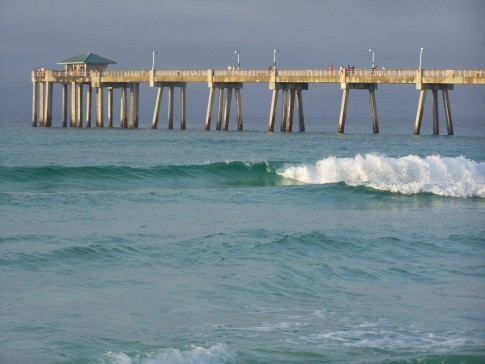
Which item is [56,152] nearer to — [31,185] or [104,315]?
[31,185]

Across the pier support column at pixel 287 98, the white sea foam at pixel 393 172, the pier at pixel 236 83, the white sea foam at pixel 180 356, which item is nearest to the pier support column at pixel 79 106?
the pier at pixel 236 83

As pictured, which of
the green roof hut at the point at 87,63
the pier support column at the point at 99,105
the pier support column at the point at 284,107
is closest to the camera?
the pier support column at the point at 284,107

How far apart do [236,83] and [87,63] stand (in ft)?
50.7

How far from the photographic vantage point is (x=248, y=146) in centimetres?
5175

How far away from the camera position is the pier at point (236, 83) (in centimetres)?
5691

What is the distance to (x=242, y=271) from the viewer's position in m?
15.3

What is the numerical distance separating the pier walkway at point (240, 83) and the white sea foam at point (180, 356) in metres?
44.7

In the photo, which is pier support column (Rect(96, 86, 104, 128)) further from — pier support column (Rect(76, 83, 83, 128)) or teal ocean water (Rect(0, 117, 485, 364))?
teal ocean water (Rect(0, 117, 485, 364))

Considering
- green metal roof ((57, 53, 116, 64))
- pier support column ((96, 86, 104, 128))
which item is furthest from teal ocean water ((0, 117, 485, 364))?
green metal roof ((57, 53, 116, 64))

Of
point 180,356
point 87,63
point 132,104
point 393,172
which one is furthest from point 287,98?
point 180,356

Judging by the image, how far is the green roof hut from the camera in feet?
250

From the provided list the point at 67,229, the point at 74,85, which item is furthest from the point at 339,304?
the point at 74,85

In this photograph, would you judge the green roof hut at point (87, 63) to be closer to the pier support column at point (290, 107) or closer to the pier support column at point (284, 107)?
the pier support column at point (284, 107)

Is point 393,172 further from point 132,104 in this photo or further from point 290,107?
point 132,104
